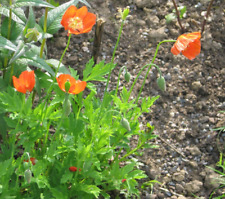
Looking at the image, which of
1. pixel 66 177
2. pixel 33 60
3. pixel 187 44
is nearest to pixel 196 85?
pixel 187 44

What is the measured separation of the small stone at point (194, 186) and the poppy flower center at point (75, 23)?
137 cm

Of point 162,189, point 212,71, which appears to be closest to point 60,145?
point 162,189

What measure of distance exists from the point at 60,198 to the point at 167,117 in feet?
4.28

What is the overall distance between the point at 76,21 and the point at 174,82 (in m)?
1.48

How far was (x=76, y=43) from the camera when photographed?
11.1 ft

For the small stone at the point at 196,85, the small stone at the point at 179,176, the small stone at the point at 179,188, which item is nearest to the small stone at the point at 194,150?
the small stone at the point at 179,176

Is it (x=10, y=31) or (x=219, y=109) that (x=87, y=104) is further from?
(x=219, y=109)

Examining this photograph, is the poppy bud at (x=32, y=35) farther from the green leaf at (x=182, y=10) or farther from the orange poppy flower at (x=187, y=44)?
the green leaf at (x=182, y=10)

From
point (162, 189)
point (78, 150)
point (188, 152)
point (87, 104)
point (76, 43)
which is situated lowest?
point (162, 189)

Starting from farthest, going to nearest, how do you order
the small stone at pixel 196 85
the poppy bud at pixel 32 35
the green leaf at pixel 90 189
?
1. the small stone at pixel 196 85
2. the green leaf at pixel 90 189
3. the poppy bud at pixel 32 35

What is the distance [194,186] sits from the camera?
2.72 meters

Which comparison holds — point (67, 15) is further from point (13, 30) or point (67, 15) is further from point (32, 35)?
point (13, 30)

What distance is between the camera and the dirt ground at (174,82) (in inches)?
111

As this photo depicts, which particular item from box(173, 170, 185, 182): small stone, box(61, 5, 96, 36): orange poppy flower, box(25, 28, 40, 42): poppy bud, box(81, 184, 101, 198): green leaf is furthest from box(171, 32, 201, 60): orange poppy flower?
box(173, 170, 185, 182): small stone
